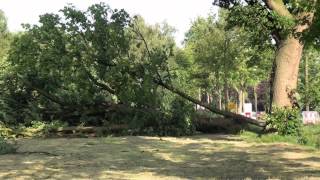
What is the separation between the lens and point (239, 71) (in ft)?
145

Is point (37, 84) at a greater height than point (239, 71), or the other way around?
point (239, 71)

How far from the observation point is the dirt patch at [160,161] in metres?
10.6

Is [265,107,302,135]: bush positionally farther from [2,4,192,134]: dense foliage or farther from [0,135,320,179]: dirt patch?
[2,4,192,134]: dense foliage

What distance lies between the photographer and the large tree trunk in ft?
66.8

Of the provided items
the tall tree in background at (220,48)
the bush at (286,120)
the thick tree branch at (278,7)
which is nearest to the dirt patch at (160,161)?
the bush at (286,120)

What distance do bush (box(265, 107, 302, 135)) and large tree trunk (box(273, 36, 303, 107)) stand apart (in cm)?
52

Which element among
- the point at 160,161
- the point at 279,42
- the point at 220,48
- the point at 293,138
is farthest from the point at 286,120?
the point at 220,48

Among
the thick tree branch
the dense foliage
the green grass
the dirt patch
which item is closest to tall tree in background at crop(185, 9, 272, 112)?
the dense foliage

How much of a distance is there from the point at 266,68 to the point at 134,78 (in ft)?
67.4

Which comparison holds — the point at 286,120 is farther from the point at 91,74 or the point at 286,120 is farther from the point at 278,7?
the point at 91,74

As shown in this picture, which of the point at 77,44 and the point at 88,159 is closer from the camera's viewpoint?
the point at 88,159

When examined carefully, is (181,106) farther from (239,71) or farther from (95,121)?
(239,71)

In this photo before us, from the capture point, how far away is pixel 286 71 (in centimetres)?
2045

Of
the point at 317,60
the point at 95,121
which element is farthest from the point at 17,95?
the point at 317,60
